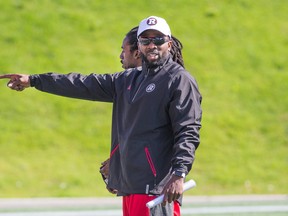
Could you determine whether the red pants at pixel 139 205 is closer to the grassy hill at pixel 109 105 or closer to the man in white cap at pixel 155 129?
the man in white cap at pixel 155 129

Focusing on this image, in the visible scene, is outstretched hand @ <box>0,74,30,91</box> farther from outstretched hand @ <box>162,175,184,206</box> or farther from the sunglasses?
outstretched hand @ <box>162,175,184,206</box>

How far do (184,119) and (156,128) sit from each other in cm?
21

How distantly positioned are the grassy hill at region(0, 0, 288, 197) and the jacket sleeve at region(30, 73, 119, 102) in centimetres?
688

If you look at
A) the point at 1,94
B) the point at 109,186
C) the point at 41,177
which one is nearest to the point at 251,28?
the point at 1,94

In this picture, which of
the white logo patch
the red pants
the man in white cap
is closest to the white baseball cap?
the man in white cap

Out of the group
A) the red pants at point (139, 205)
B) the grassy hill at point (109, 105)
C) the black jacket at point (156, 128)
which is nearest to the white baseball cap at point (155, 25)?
the black jacket at point (156, 128)

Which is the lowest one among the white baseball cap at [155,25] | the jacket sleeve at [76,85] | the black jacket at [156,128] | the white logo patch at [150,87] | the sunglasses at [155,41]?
the black jacket at [156,128]

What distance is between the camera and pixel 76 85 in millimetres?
5387

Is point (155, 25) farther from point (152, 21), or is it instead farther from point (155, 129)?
point (155, 129)

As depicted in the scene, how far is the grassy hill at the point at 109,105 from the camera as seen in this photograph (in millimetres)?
13305

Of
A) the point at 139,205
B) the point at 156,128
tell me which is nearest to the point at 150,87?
the point at 156,128

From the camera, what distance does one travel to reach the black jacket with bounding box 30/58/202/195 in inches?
190

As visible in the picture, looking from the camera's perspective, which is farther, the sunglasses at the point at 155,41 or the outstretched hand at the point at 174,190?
the sunglasses at the point at 155,41

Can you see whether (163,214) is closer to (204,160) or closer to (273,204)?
(273,204)
